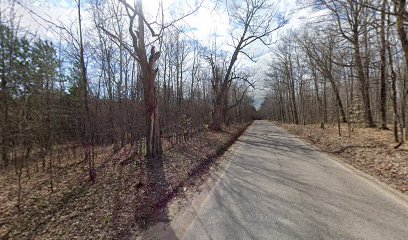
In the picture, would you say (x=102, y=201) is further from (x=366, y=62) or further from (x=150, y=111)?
(x=366, y=62)

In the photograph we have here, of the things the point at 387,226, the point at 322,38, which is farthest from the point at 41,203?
the point at 322,38

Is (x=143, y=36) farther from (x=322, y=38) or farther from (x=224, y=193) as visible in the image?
(x=322, y=38)

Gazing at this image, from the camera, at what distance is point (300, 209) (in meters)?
4.79

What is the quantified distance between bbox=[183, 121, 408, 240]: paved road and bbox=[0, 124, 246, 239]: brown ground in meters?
1.20

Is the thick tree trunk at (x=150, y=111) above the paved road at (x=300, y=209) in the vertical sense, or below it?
above

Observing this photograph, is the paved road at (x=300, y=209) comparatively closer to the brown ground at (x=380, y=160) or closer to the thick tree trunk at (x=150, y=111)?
the brown ground at (x=380, y=160)

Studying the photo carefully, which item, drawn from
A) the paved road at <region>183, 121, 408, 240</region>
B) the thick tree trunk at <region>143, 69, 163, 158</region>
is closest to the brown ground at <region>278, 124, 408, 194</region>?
the paved road at <region>183, 121, 408, 240</region>

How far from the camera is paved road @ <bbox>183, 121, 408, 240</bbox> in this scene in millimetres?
3873

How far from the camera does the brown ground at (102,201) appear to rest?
182 inches

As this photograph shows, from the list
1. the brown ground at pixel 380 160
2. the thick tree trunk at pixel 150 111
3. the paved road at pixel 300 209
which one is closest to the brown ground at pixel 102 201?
the thick tree trunk at pixel 150 111

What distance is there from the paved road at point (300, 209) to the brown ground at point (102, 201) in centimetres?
120

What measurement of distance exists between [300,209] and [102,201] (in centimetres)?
439

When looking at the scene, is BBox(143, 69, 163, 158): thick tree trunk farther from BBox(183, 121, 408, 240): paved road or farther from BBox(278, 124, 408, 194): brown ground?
BBox(278, 124, 408, 194): brown ground

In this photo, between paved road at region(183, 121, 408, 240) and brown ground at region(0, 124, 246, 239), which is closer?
paved road at region(183, 121, 408, 240)
